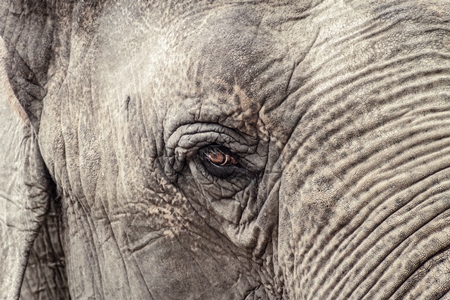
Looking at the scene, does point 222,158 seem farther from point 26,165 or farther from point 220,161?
point 26,165

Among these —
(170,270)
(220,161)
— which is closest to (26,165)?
(170,270)

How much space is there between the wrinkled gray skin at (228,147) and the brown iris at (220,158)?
0.8 inches

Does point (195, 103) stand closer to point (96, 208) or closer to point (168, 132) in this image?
point (168, 132)

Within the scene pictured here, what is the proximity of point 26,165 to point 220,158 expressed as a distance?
37.9 inches

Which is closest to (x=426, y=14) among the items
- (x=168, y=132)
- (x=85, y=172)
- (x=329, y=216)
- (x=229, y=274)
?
(x=329, y=216)

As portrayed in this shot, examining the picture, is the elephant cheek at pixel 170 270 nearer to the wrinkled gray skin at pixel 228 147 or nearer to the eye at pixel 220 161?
the wrinkled gray skin at pixel 228 147

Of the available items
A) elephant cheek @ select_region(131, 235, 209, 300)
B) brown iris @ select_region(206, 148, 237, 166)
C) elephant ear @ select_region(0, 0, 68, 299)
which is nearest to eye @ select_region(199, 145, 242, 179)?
brown iris @ select_region(206, 148, 237, 166)

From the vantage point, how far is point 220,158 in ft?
8.65

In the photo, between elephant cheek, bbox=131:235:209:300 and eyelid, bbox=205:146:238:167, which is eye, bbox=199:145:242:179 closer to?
eyelid, bbox=205:146:238:167

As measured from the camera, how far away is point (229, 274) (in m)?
2.87

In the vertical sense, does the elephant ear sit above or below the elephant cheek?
above

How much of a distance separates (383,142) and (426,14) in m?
0.39

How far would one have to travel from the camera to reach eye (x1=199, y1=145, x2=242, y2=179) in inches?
103

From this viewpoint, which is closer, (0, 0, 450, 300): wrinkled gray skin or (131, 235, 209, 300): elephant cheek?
(0, 0, 450, 300): wrinkled gray skin
